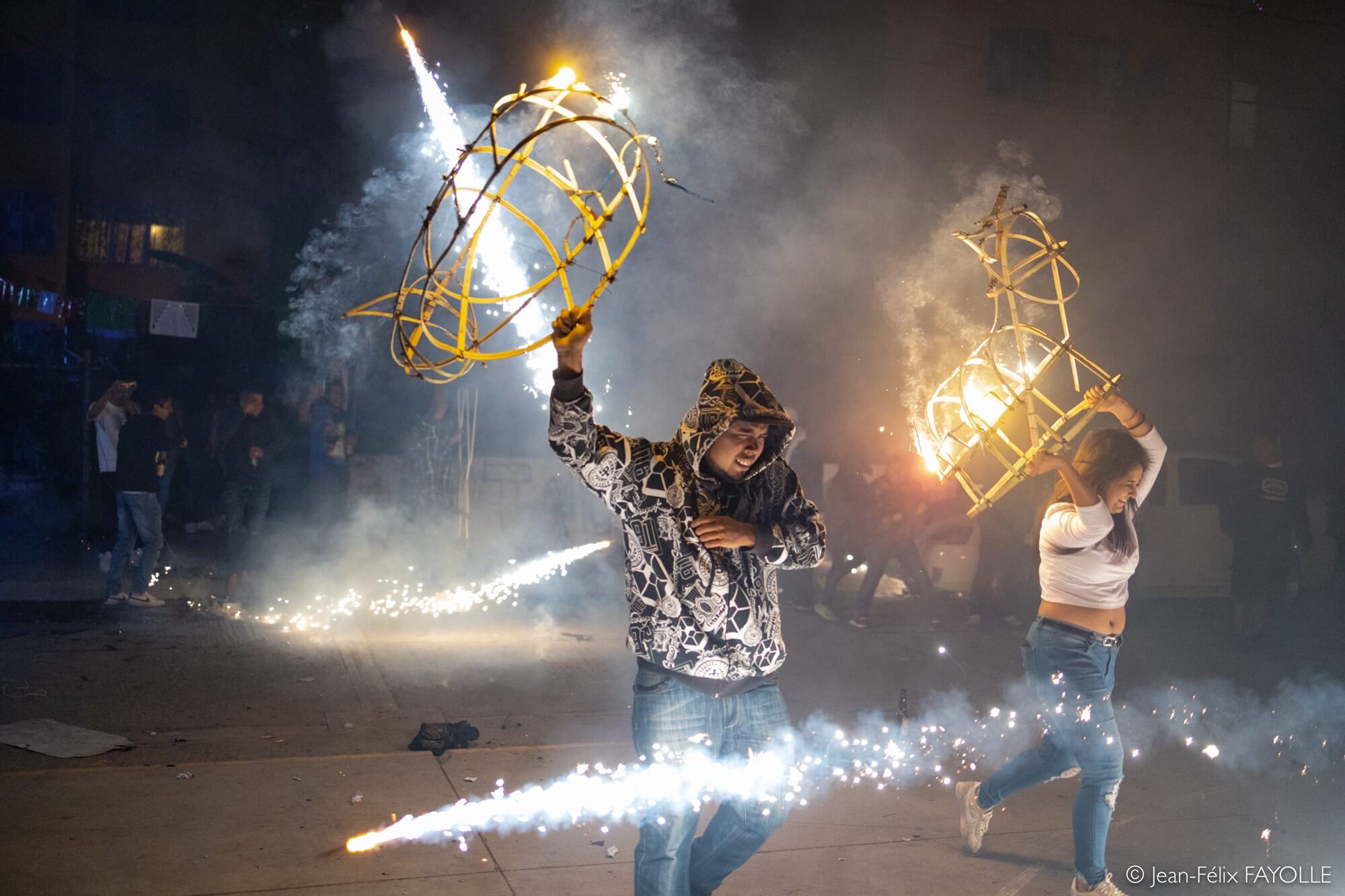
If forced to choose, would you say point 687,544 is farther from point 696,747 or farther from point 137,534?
point 137,534

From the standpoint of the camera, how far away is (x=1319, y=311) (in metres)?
17.0

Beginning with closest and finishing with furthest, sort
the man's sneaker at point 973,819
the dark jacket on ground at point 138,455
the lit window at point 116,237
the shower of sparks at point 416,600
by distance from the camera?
the man's sneaker at point 973,819 < the dark jacket on ground at point 138,455 < the shower of sparks at point 416,600 < the lit window at point 116,237

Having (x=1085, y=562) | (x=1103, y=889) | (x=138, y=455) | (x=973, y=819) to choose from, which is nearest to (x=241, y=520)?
(x=138, y=455)

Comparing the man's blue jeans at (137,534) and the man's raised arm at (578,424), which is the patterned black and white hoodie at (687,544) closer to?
the man's raised arm at (578,424)

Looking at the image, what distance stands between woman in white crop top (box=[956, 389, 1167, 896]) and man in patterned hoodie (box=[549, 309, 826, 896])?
138 centimetres

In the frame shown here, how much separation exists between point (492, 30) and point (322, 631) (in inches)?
251

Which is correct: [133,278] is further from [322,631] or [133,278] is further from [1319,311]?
[1319,311]

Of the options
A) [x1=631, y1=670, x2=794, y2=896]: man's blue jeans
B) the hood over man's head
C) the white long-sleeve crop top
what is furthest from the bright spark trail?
the hood over man's head

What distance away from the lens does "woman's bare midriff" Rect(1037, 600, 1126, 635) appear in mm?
3918

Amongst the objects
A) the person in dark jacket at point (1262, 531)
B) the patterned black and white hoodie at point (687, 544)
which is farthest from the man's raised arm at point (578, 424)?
the person in dark jacket at point (1262, 531)

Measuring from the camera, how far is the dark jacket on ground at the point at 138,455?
25.9ft

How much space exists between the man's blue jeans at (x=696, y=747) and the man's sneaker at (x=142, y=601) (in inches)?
252

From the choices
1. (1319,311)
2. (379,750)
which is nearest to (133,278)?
(379,750)

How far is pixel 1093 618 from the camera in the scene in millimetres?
3926
